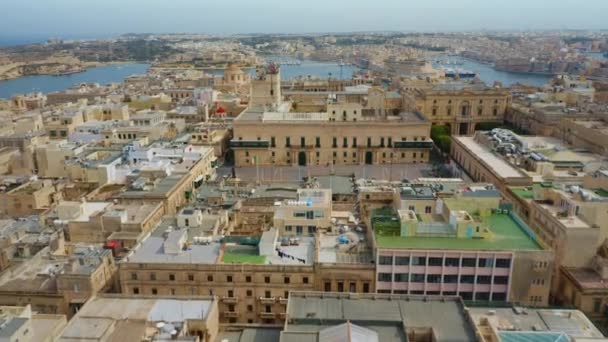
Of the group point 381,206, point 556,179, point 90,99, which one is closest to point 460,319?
point 381,206


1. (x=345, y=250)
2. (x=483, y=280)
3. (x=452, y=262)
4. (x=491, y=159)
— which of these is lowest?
(x=483, y=280)

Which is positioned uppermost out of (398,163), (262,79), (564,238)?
(262,79)

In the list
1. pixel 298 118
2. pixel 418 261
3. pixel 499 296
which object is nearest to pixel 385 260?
pixel 418 261

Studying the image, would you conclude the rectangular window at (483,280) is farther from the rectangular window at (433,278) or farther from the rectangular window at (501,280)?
the rectangular window at (433,278)

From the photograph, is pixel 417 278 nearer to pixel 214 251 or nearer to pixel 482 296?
pixel 482 296

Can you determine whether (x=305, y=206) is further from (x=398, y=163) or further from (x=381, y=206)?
(x=398, y=163)
